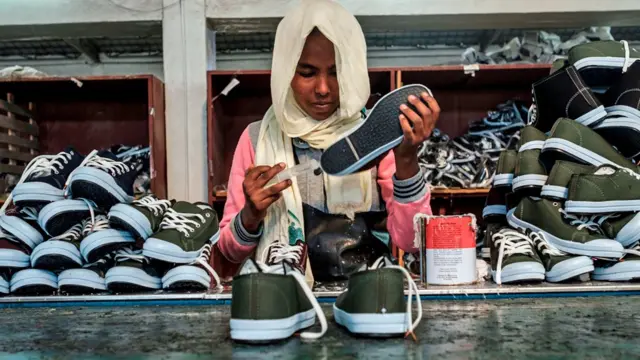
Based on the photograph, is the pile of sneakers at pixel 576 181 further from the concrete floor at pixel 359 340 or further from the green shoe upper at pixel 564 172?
the concrete floor at pixel 359 340

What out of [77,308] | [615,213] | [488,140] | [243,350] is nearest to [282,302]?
[243,350]

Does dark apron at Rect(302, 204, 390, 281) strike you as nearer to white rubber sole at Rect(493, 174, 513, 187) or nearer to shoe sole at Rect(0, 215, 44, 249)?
white rubber sole at Rect(493, 174, 513, 187)

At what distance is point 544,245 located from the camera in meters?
1.21

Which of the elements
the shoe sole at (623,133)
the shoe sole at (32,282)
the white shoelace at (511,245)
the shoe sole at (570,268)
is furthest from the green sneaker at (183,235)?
the shoe sole at (623,133)

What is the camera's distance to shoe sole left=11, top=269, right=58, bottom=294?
1.11 meters

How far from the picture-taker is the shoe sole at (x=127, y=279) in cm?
108

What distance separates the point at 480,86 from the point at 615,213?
6.45 feet

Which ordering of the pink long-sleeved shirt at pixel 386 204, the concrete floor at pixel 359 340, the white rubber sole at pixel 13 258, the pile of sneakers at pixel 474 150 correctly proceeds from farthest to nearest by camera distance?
the pile of sneakers at pixel 474 150, the pink long-sleeved shirt at pixel 386 204, the white rubber sole at pixel 13 258, the concrete floor at pixel 359 340

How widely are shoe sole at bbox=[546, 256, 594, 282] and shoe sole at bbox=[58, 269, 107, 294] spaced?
2.91 feet

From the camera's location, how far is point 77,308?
3.36ft

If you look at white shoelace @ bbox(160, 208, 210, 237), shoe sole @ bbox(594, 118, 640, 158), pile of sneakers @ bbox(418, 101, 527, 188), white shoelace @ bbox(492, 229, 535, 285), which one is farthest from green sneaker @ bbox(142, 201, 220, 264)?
pile of sneakers @ bbox(418, 101, 527, 188)

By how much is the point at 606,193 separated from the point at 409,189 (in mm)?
413

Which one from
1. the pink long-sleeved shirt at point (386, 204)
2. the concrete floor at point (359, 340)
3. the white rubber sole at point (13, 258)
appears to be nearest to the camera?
the concrete floor at point (359, 340)

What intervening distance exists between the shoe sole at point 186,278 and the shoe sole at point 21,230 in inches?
10.9
